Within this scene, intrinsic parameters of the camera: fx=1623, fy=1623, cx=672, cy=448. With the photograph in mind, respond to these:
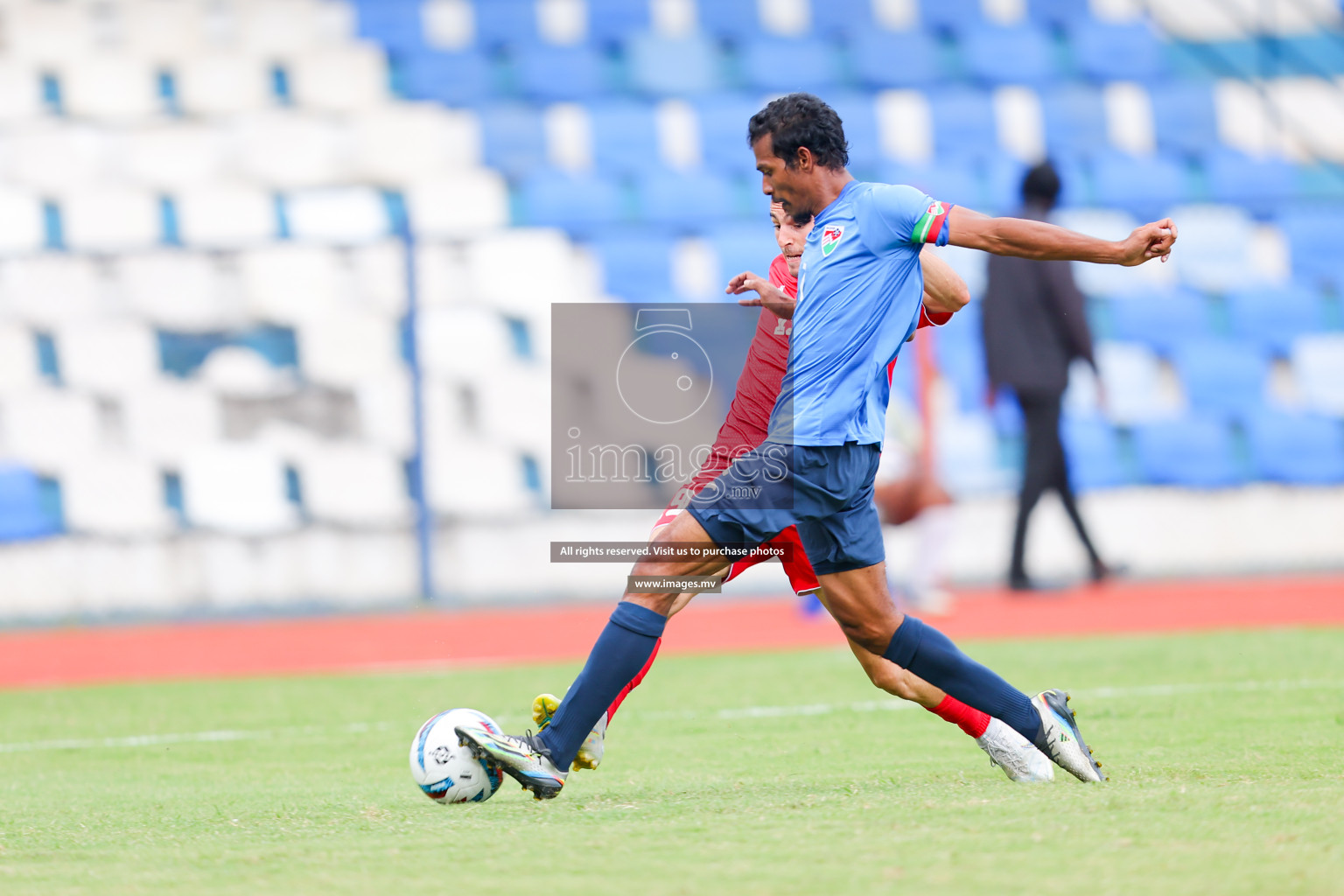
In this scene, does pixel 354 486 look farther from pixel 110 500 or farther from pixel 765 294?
pixel 765 294

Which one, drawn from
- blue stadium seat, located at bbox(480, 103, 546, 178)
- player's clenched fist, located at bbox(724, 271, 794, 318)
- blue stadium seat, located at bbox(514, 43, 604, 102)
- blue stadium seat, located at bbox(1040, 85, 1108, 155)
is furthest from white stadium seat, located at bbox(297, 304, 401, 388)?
player's clenched fist, located at bbox(724, 271, 794, 318)

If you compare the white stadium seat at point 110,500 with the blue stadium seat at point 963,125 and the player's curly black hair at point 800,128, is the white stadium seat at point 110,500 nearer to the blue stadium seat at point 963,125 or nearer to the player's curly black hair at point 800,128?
the blue stadium seat at point 963,125

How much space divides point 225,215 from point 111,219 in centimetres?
93

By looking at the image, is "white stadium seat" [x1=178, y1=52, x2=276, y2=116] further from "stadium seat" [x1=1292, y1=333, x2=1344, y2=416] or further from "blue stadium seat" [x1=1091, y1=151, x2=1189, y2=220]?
"stadium seat" [x1=1292, y1=333, x2=1344, y2=416]

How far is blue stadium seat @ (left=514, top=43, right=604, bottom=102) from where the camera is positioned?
15.3 metres

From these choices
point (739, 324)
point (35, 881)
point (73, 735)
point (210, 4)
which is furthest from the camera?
point (210, 4)

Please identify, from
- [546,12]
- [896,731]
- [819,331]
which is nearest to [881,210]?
[819,331]

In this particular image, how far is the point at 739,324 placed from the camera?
11.0m

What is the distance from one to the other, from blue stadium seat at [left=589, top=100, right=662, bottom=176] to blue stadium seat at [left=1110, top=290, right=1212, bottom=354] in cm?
433

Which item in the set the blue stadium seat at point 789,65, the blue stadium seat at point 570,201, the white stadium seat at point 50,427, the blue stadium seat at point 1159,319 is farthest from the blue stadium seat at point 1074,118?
the white stadium seat at point 50,427

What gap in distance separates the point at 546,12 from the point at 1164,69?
6.04 metres

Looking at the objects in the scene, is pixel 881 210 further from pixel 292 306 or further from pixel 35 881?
pixel 292 306

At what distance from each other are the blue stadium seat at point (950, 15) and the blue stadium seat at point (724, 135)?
7.11 feet

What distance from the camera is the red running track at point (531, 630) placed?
887cm
